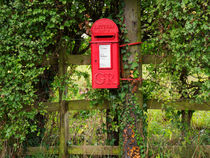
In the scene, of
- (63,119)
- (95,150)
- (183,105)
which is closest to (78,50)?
(63,119)

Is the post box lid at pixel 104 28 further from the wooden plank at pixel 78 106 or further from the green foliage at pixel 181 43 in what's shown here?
the wooden plank at pixel 78 106

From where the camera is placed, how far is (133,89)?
10.5ft

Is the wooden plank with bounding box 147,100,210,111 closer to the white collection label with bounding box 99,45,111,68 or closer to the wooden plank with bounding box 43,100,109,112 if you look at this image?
the wooden plank with bounding box 43,100,109,112

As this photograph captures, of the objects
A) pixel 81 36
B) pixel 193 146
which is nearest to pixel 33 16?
pixel 81 36

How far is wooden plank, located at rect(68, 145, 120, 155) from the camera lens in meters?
3.39

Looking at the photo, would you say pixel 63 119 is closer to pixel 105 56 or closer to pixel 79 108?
pixel 79 108

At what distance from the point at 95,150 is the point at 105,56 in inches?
57.6

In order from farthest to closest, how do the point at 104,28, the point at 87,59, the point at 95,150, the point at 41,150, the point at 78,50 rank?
the point at 78,50
the point at 41,150
the point at 95,150
the point at 87,59
the point at 104,28

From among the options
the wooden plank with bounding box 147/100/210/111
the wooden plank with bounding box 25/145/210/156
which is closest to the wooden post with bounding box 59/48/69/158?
the wooden plank with bounding box 25/145/210/156

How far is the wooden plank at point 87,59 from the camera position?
318 cm

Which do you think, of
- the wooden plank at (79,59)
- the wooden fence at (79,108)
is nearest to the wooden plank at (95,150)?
the wooden fence at (79,108)

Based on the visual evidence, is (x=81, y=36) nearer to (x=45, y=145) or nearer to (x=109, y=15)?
(x=109, y=15)

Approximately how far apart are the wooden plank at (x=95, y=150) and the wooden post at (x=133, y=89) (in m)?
0.20

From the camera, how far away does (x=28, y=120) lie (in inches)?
144
